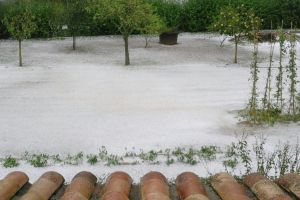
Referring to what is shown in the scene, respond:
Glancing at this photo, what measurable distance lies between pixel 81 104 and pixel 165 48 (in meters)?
6.92

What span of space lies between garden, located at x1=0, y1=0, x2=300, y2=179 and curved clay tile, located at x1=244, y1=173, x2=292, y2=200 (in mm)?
2138

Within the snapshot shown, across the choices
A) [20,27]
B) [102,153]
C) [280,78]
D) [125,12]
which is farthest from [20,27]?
[102,153]

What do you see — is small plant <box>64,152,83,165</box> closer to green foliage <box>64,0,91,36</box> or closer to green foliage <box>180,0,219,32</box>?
green foliage <box>64,0,91,36</box>

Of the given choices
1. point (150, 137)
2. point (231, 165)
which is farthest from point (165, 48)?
point (231, 165)

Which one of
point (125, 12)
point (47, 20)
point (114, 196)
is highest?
point (125, 12)

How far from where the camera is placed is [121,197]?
3.30 metres

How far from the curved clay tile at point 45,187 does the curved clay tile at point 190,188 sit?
811 mm

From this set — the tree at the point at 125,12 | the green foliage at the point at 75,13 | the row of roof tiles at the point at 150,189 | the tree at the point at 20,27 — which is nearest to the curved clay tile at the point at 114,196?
the row of roof tiles at the point at 150,189

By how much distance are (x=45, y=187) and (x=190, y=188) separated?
0.92 m

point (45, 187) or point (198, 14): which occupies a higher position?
point (198, 14)

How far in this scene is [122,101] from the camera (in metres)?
10.6

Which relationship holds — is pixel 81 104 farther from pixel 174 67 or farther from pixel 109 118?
pixel 174 67

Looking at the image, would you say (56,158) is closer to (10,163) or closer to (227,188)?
(10,163)

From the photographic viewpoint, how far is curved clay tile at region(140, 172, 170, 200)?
333 cm
